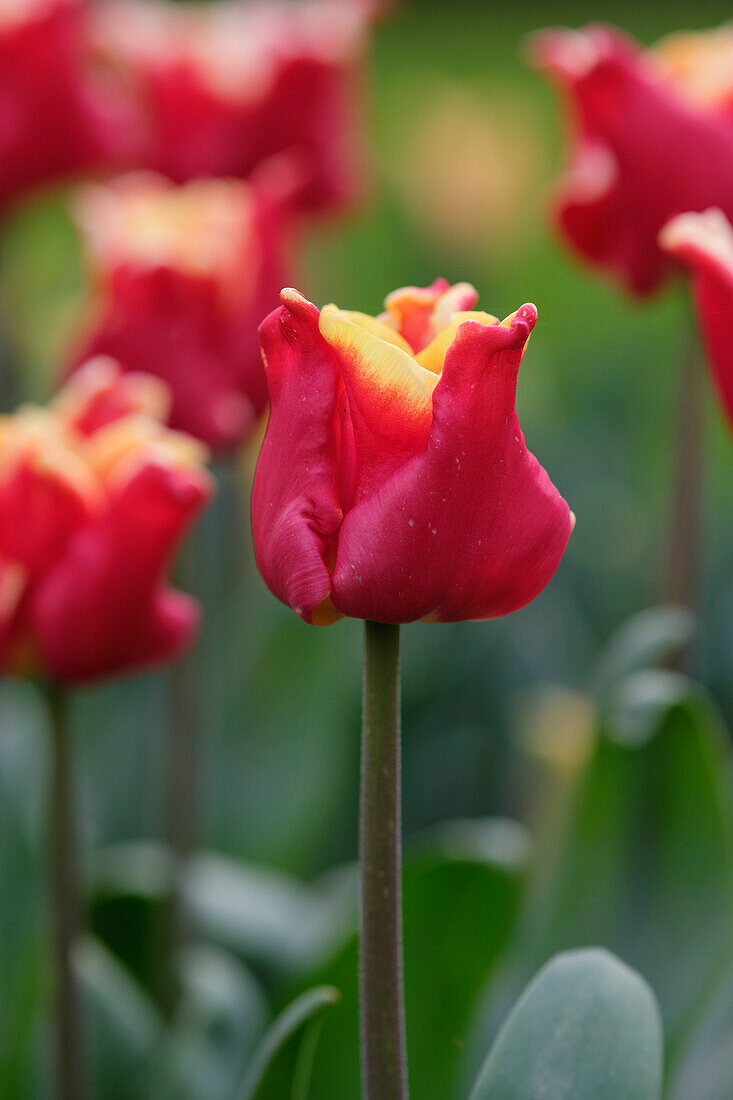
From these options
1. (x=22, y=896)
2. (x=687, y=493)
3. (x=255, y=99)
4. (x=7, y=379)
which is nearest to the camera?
(x=687, y=493)

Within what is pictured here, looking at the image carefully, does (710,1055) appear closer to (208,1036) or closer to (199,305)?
(208,1036)

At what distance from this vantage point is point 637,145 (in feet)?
1.78

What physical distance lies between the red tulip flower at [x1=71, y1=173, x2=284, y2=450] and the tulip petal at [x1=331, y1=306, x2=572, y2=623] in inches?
13.0

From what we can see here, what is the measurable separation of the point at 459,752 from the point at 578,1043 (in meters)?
0.56

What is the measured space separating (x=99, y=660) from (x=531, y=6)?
9.63ft

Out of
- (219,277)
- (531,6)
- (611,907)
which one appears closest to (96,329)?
(219,277)

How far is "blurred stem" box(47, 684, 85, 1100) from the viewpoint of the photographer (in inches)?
18.8

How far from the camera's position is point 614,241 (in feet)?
1.91

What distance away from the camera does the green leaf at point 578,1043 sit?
0.34 metres

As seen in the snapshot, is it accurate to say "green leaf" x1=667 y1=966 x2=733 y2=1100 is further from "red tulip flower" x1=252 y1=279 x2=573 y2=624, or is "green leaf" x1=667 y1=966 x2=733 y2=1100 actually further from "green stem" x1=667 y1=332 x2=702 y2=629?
"red tulip flower" x1=252 y1=279 x2=573 y2=624

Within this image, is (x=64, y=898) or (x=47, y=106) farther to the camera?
(x=47, y=106)

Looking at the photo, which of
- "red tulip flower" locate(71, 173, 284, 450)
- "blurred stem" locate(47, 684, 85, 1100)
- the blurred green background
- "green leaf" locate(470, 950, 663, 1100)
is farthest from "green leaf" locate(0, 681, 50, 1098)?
"green leaf" locate(470, 950, 663, 1100)

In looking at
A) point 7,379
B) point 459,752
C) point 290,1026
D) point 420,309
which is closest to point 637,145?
point 420,309

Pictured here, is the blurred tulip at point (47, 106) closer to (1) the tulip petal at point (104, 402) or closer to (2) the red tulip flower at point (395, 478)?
(1) the tulip petal at point (104, 402)
